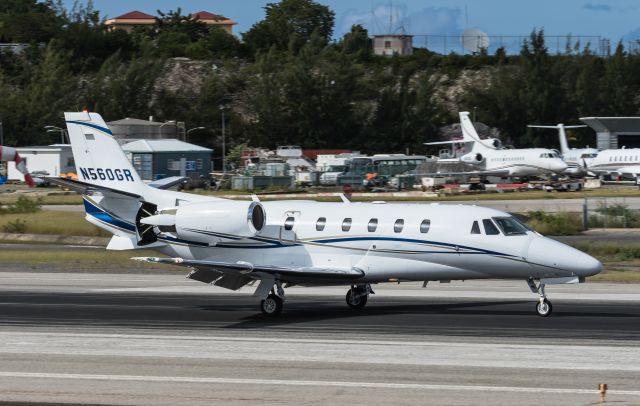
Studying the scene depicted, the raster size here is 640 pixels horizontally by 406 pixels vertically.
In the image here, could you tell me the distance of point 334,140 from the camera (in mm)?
123500

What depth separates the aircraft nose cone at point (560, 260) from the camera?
21.3 meters

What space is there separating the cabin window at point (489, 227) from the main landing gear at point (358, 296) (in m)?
A: 3.53

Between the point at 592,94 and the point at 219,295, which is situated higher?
the point at 592,94

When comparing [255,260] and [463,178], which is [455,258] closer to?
[255,260]

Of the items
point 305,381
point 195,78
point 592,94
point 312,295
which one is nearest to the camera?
point 305,381

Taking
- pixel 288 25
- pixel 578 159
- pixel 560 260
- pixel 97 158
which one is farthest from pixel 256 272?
pixel 288 25

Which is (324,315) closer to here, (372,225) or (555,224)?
(372,225)

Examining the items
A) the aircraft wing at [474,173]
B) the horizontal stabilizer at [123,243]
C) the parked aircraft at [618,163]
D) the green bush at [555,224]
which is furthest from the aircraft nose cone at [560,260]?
the parked aircraft at [618,163]

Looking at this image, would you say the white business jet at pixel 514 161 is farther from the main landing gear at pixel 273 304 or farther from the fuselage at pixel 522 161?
the main landing gear at pixel 273 304

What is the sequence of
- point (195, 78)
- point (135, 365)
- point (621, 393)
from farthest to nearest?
point (195, 78)
point (135, 365)
point (621, 393)

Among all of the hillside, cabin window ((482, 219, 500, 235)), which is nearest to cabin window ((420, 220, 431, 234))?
cabin window ((482, 219, 500, 235))

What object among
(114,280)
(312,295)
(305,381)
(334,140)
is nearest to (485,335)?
(305,381)

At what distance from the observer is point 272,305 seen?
23312mm

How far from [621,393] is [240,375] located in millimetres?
5935
